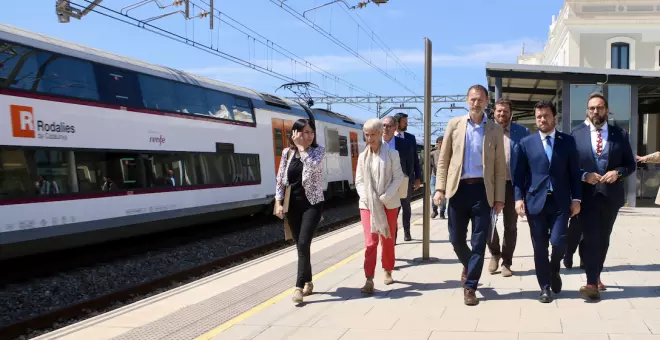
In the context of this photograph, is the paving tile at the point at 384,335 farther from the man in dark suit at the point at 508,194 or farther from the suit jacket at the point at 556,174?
the man in dark suit at the point at 508,194

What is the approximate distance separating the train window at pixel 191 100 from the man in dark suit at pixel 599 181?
8.20 m

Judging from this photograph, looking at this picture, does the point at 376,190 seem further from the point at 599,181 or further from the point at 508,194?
the point at 599,181

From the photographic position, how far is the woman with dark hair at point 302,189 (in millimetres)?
5238

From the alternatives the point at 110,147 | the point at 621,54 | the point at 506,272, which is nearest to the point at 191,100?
the point at 110,147

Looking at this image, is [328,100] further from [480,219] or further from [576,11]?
[480,219]

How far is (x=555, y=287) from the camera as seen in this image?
491 centimetres

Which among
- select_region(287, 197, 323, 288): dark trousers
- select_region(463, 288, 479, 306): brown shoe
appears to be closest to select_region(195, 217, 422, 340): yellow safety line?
select_region(287, 197, 323, 288): dark trousers

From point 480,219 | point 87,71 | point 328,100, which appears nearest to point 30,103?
point 87,71

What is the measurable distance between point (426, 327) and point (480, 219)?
3.82 ft

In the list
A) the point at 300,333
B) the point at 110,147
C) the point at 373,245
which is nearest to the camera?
the point at 300,333

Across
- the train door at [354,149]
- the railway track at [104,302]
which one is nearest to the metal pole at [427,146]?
the railway track at [104,302]

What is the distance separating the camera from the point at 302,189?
5262mm

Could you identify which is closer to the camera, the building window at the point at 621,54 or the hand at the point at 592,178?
the hand at the point at 592,178

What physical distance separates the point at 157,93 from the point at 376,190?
258 inches
